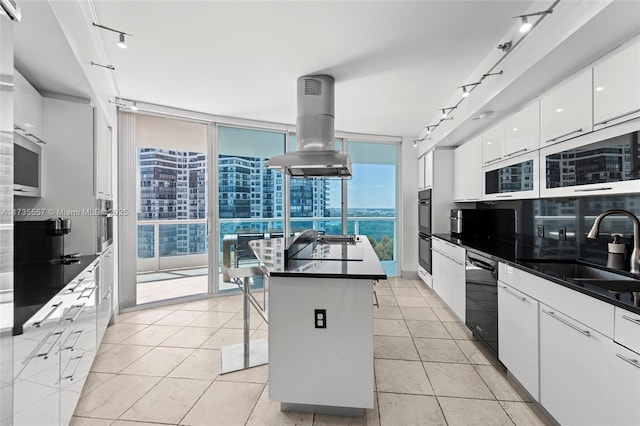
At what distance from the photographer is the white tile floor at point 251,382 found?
75.9 inches

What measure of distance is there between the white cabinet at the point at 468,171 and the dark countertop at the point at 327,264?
69.8 inches

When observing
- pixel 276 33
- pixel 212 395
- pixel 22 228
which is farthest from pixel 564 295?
pixel 22 228

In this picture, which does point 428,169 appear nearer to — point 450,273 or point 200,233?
point 450,273

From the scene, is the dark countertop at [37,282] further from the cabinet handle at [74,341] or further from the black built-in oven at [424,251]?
the black built-in oven at [424,251]

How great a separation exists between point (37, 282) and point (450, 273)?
371 centimetres

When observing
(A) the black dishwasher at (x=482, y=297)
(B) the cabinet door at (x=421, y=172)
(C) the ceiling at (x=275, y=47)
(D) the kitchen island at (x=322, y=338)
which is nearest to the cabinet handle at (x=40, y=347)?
(D) the kitchen island at (x=322, y=338)

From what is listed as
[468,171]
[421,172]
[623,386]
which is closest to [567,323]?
[623,386]

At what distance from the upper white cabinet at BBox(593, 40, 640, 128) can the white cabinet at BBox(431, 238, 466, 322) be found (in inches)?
67.6

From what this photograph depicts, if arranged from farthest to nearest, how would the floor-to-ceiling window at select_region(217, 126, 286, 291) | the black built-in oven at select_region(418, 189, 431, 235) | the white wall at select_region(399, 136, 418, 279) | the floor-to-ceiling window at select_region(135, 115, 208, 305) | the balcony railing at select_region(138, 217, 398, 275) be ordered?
the white wall at select_region(399, 136, 418, 279) < the balcony railing at select_region(138, 217, 398, 275) < the black built-in oven at select_region(418, 189, 431, 235) < the floor-to-ceiling window at select_region(217, 126, 286, 291) < the floor-to-ceiling window at select_region(135, 115, 208, 305)

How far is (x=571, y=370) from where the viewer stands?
5.21ft

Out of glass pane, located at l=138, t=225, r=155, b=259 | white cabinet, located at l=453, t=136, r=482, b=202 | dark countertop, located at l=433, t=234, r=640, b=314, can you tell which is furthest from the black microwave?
white cabinet, located at l=453, t=136, r=482, b=202

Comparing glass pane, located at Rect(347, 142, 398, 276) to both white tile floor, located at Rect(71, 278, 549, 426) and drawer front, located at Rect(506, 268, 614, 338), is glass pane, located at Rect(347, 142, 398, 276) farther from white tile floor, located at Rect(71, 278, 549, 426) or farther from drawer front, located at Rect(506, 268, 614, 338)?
drawer front, located at Rect(506, 268, 614, 338)

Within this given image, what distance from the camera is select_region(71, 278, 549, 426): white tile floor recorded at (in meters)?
1.93

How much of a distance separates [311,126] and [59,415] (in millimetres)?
2717
